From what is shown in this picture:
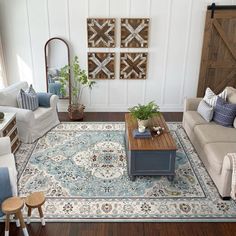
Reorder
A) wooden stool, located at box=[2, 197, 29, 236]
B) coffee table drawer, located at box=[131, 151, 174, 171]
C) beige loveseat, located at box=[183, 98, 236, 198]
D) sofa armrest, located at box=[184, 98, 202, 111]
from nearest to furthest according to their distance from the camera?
wooden stool, located at box=[2, 197, 29, 236] → beige loveseat, located at box=[183, 98, 236, 198] → coffee table drawer, located at box=[131, 151, 174, 171] → sofa armrest, located at box=[184, 98, 202, 111]

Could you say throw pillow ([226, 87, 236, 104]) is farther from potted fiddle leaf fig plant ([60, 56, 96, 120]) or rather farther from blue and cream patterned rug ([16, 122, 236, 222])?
potted fiddle leaf fig plant ([60, 56, 96, 120])

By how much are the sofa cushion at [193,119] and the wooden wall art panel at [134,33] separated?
1.72 metres

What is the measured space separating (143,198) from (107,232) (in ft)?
2.18

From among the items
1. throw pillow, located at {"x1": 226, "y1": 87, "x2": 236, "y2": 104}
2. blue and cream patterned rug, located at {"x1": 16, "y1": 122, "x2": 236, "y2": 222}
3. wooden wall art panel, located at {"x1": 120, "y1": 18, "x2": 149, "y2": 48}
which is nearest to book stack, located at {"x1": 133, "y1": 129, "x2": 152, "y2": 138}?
blue and cream patterned rug, located at {"x1": 16, "y1": 122, "x2": 236, "y2": 222}

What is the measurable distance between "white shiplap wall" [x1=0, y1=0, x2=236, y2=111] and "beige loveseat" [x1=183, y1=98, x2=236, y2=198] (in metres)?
1.16

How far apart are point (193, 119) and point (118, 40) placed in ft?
7.38

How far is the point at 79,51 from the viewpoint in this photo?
5.55 metres

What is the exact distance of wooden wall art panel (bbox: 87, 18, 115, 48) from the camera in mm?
5293

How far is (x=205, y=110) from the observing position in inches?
172

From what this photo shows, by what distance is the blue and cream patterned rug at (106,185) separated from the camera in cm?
309

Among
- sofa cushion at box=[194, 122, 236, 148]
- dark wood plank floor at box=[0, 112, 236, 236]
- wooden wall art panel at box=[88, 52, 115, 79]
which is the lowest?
dark wood plank floor at box=[0, 112, 236, 236]

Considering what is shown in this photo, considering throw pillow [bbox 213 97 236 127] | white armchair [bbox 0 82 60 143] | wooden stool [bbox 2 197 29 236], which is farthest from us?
white armchair [bbox 0 82 60 143]

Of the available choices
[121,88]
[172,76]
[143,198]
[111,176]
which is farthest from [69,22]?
[143,198]

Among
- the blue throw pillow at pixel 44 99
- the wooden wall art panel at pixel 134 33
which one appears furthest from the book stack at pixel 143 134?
the wooden wall art panel at pixel 134 33
